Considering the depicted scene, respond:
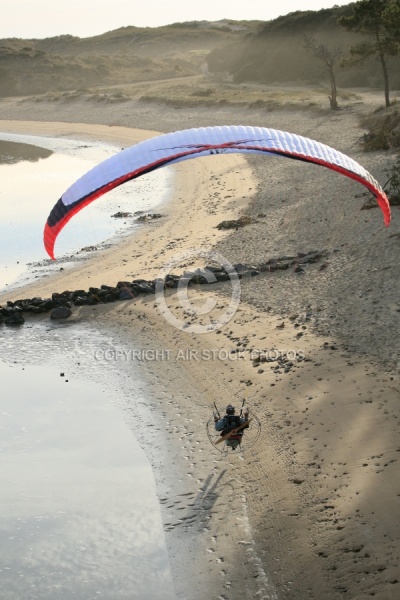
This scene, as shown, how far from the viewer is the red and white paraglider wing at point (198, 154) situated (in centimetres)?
1354

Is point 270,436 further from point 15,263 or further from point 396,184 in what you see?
point 15,263

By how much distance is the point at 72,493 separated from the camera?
1234 cm

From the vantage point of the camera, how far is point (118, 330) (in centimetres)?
1797

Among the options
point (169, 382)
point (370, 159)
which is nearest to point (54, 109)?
point (370, 159)

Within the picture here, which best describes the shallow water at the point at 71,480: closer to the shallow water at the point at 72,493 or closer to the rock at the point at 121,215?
the shallow water at the point at 72,493

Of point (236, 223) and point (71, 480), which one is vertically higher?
point (236, 223)

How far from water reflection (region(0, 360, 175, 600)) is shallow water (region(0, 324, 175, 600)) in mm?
15

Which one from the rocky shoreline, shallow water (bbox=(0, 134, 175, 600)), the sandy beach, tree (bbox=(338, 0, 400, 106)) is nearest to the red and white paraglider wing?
the sandy beach

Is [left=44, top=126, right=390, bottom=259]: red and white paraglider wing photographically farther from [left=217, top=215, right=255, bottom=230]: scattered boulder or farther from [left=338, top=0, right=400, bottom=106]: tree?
[left=338, top=0, right=400, bottom=106]: tree

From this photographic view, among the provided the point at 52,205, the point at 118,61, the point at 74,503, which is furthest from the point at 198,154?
the point at 118,61

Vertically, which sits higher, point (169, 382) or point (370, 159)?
point (370, 159)

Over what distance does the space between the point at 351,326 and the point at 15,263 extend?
511 inches

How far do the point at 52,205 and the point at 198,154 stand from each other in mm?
21003

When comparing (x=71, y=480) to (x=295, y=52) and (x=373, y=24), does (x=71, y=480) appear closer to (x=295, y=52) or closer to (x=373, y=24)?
(x=373, y=24)
